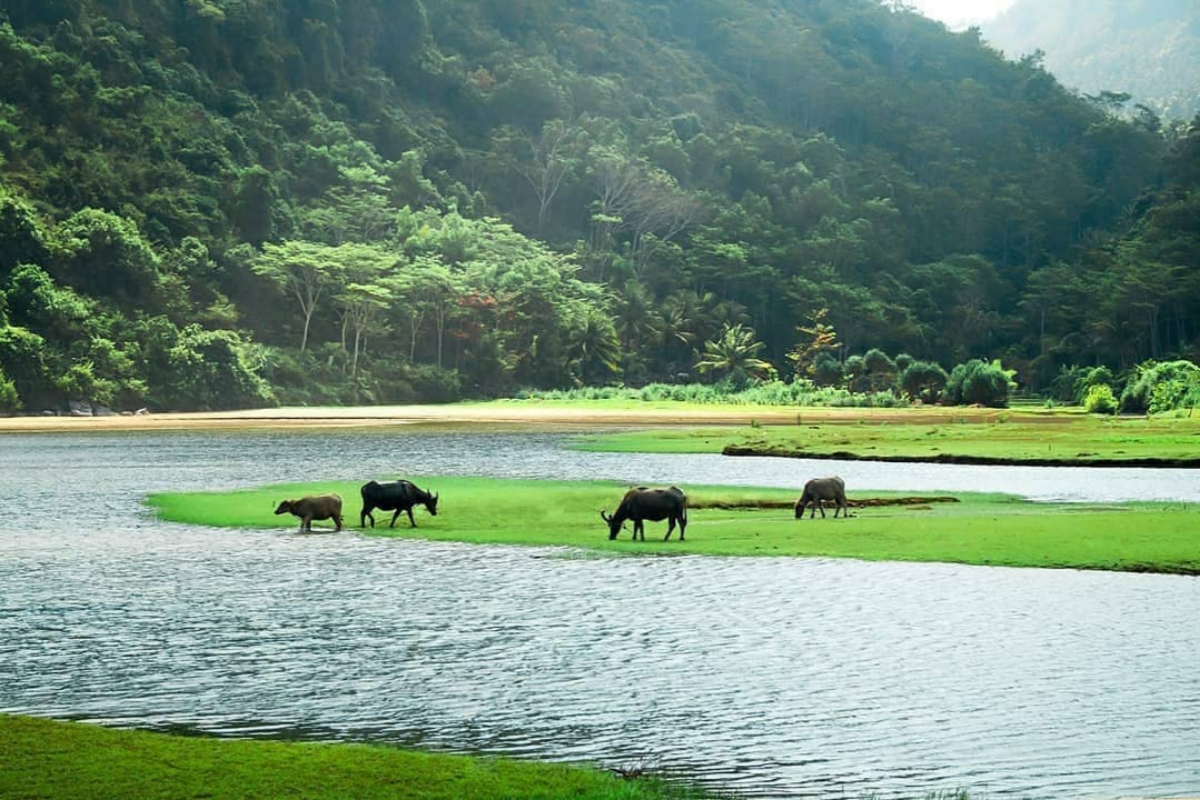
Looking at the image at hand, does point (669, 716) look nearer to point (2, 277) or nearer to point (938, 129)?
point (2, 277)

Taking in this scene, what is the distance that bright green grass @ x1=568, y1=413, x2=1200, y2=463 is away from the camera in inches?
1738

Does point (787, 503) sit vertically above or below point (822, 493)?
below

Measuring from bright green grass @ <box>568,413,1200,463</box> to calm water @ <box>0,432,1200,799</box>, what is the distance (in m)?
25.0

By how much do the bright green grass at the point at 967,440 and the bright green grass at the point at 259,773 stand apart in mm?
35015

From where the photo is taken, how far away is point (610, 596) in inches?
714

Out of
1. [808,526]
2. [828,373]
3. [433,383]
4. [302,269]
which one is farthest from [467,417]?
[808,526]

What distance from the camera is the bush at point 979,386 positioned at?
86625 millimetres

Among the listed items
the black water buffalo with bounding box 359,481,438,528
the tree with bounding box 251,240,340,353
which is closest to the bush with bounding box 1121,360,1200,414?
the black water buffalo with bounding box 359,481,438,528

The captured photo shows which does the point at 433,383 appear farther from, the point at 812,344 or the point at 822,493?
the point at 822,493

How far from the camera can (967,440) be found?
166 feet

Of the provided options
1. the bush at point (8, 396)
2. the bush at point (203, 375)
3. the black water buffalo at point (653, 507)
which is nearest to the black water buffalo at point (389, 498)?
the black water buffalo at point (653, 507)

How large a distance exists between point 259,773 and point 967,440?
43923mm

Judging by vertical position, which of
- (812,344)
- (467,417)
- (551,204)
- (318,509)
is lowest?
(318,509)

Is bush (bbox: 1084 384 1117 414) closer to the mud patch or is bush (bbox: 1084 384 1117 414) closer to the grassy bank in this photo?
the grassy bank
